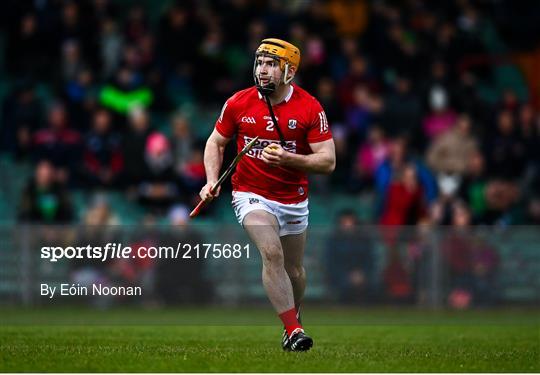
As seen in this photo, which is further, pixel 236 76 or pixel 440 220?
pixel 236 76

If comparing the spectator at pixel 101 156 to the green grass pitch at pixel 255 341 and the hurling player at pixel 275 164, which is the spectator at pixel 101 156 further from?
the hurling player at pixel 275 164

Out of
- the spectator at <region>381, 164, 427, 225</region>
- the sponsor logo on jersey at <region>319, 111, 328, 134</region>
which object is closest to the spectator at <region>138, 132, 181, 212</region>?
the spectator at <region>381, 164, 427, 225</region>

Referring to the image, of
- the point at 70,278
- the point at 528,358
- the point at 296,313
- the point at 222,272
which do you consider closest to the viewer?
the point at 528,358

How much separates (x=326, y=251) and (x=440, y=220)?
85.9 inches

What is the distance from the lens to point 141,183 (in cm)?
2194

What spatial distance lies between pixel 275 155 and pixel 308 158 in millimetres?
387

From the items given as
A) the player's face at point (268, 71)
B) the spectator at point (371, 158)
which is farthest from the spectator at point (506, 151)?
the player's face at point (268, 71)

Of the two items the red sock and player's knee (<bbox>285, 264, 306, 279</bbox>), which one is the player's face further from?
the red sock

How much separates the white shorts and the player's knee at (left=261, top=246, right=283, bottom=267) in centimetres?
46

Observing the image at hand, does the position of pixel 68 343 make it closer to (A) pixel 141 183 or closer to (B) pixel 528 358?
(B) pixel 528 358

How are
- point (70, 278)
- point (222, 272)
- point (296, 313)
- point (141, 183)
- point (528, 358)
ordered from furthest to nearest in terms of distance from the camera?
1. point (141, 183)
2. point (222, 272)
3. point (70, 278)
4. point (296, 313)
5. point (528, 358)

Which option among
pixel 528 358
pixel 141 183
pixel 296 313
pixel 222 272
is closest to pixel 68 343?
pixel 296 313

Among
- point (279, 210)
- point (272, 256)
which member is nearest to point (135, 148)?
point (279, 210)

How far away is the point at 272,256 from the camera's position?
477 inches
